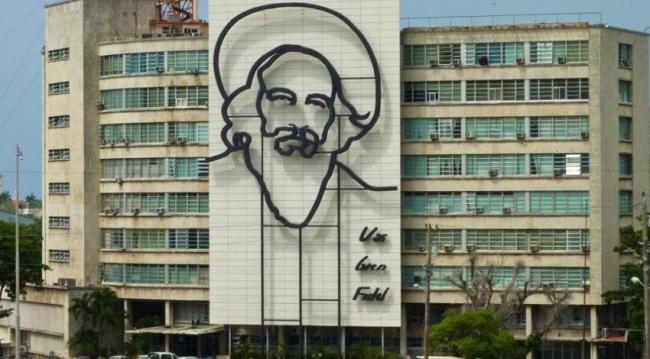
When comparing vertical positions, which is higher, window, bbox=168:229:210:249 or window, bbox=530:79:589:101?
window, bbox=530:79:589:101

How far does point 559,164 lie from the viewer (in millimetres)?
78250

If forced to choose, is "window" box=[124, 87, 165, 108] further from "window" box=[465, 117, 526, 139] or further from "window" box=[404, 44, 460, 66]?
"window" box=[465, 117, 526, 139]

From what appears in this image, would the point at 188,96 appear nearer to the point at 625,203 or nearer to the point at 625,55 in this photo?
the point at 625,55

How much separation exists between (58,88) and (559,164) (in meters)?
29.8

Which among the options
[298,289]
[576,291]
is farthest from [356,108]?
[576,291]

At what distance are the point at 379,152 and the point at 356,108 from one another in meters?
2.55

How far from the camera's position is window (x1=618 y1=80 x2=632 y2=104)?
79.7 m

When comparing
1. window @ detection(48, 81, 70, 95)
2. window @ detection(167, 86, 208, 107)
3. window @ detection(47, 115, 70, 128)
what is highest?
window @ detection(48, 81, 70, 95)

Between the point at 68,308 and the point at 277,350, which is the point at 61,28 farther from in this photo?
the point at 277,350

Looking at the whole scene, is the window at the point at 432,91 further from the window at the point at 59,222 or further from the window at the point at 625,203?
the window at the point at 59,222

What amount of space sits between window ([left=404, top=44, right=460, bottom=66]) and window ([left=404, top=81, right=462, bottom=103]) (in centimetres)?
106

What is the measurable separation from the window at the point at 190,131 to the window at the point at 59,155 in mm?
7565

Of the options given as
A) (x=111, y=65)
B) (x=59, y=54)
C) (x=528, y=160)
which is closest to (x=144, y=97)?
(x=111, y=65)

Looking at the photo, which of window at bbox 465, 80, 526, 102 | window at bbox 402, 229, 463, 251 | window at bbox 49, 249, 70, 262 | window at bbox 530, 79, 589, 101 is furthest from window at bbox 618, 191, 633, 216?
window at bbox 49, 249, 70, 262
